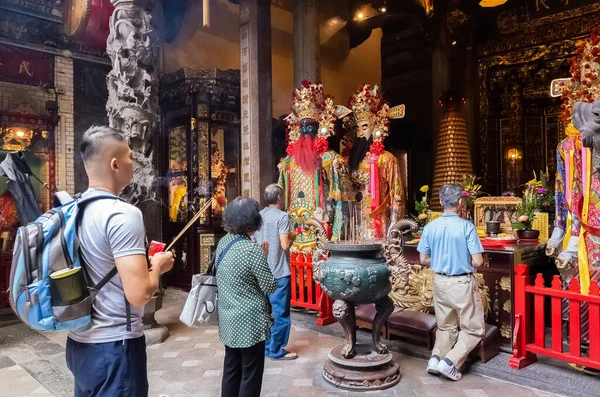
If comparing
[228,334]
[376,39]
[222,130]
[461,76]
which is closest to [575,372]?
[228,334]

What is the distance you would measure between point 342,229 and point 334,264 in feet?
9.20

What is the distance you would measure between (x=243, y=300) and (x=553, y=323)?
2.61 meters

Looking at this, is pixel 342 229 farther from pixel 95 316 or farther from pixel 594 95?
pixel 95 316

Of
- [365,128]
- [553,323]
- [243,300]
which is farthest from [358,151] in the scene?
[243,300]

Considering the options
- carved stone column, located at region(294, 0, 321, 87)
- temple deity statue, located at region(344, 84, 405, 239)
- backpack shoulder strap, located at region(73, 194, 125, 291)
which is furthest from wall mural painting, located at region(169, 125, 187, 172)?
backpack shoulder strap, located at region(73, 194, 125, 291)

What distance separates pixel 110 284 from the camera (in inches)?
70.9

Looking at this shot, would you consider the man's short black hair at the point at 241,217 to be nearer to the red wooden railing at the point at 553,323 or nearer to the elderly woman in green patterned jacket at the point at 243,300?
the elderly woman in green patterned jacket at the point at 243,300

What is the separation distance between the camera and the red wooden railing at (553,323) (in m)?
3.36

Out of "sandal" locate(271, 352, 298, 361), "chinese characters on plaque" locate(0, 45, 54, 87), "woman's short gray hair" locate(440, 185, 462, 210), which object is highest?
"chinese characters on plaque" locate(0, 45, 54, 87)

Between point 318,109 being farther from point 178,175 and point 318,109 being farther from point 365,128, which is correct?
point 178,175

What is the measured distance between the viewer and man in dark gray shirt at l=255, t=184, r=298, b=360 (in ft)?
13.8

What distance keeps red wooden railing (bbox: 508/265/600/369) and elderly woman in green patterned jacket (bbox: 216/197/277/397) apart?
2.35 meters

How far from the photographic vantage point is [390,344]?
4.50m

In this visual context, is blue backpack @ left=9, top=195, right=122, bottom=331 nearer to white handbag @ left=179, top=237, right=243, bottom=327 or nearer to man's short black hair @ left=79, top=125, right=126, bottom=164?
man's short black hair @ left=79, top=125, right=126, bottom=164
